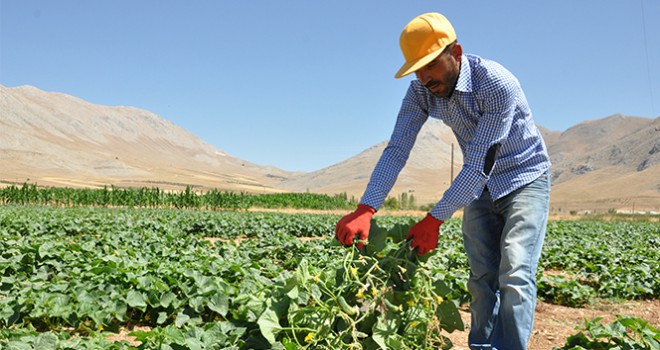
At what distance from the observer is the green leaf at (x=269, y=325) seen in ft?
9.39

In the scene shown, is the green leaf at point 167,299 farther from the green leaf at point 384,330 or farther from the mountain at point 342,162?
the mountain at point 342,162

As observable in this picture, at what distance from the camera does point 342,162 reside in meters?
158

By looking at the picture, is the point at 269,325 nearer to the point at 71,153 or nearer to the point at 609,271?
the point at 609,271

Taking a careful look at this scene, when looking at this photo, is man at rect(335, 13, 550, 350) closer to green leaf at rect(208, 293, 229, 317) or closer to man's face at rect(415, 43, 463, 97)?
man's face at rect(415, 43, 463, 97)

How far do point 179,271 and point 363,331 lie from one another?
95.5 inches

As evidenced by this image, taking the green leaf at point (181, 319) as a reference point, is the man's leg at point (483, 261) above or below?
above

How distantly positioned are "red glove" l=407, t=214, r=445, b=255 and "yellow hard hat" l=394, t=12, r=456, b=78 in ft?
2.62

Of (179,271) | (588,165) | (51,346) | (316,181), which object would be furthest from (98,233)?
(316,181)

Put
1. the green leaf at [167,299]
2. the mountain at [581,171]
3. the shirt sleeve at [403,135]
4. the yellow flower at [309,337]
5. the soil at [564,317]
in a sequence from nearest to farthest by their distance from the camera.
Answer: the yellow flower at [309,337] < the shirt sleeve at [403,135] < the green leaf at [167,299] < the soil at [564,317] < the mountain at [581,171]

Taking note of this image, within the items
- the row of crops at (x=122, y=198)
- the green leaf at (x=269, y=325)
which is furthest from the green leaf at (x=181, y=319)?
the row of crops at (x=122, y=198)

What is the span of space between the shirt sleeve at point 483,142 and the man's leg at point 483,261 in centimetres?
50

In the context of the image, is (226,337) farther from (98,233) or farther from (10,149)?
(10,149)

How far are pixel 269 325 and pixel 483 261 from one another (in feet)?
4.75

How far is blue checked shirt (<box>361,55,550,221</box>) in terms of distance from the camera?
299 cm
